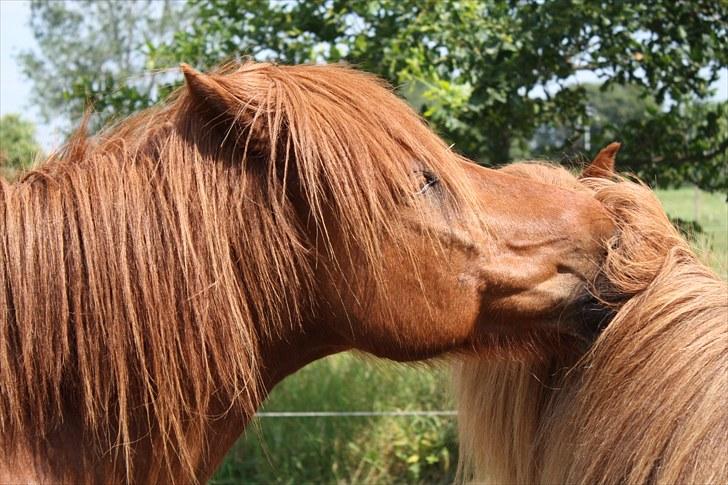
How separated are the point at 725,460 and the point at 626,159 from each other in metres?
2.97

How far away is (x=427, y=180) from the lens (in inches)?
63.8

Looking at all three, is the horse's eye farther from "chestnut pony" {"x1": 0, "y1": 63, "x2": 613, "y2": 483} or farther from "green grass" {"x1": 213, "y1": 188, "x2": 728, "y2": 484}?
"green grass" {"x1": 213, "y1": 188, "x2": 728, "y2": 484}

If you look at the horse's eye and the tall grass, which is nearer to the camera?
the horse's eye

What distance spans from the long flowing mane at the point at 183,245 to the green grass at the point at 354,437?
10.0 feet

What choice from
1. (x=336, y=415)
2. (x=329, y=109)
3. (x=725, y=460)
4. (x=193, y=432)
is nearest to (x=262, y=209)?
(x=329, y=109)

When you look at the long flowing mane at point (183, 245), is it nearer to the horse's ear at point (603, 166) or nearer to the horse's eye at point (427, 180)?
the horse's eye at point (427, 180)

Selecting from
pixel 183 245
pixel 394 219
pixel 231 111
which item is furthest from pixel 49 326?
pixel 394 219

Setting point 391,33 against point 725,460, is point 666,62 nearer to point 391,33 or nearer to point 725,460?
point 391,33

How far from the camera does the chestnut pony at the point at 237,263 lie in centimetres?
146

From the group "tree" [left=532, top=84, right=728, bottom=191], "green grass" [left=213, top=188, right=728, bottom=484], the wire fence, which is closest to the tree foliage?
"tree" [left=532, top=84, right=728, bottom=191]

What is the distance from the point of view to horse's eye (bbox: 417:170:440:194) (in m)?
1.61

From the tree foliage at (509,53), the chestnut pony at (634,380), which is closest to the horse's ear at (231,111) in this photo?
the chestnut pony at (634,380)

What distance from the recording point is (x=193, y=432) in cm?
158

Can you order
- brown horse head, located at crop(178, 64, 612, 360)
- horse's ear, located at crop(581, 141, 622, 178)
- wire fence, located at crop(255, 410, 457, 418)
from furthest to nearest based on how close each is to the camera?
wire fence, located at crop(255, 410, 457, 418) < horse's ear, located at crop(581, 141, 622, 178) < brown horse head, located at crop(178, 64, 612, 360)
